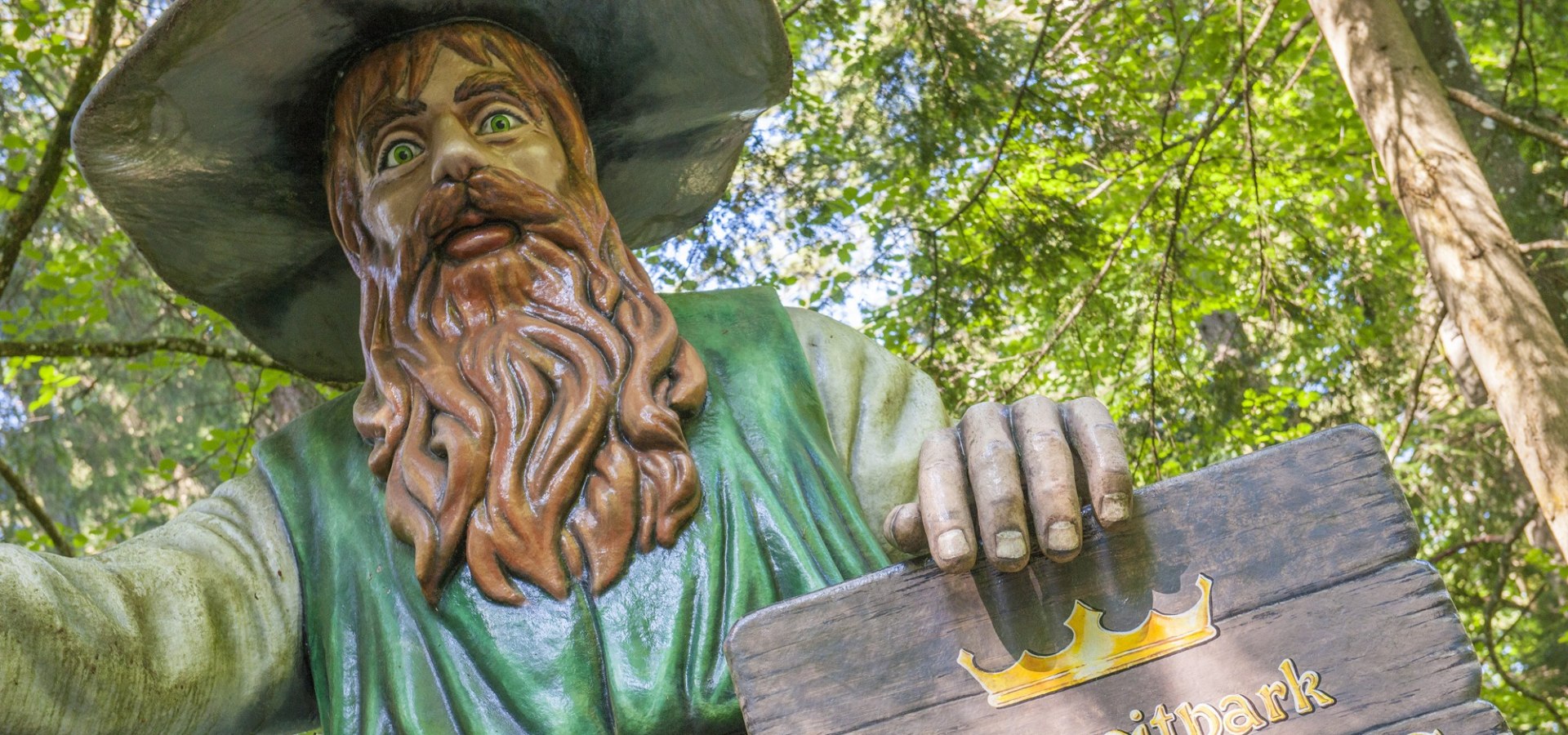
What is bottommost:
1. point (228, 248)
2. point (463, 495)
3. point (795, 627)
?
point (795, 627)

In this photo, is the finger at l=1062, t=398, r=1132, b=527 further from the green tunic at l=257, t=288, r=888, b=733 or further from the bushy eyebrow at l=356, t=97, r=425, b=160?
the bushy eyebrow at l=356, t=97, r=425, b=160

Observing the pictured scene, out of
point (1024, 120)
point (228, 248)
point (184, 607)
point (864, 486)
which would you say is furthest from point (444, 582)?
point (1024, 120)

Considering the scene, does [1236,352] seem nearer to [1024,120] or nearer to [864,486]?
[1024,120]

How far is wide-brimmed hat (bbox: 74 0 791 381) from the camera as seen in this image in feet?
7.00

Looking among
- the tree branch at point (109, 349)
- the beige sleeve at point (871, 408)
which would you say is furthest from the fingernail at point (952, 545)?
the tree branch at point (109, 349)

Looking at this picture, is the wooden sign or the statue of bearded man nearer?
the wooden sign

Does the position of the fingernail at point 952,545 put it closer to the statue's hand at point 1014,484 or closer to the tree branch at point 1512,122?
the statue's hand at point 1014,484

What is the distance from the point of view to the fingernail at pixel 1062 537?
1386 millimetres

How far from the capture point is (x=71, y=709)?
1741mm

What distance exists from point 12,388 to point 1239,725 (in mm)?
8398

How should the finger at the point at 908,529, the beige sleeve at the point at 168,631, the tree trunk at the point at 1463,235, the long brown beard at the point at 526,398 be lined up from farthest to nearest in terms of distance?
the tree trunk at the point at 1463,235
the long brown beard at the point at 526,398
the beige sleeve at the point at 168,631
the finger at the point at 908,529

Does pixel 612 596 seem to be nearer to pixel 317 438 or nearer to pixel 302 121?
pixel 317 438

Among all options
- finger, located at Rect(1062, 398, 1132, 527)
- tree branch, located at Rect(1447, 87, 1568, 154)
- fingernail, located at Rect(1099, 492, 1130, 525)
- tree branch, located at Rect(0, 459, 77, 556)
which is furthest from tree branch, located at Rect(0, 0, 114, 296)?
tree branch, located at Rect(1447, 87, 1568, 154)

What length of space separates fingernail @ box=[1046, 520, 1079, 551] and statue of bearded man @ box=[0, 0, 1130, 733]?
4 centimetres
